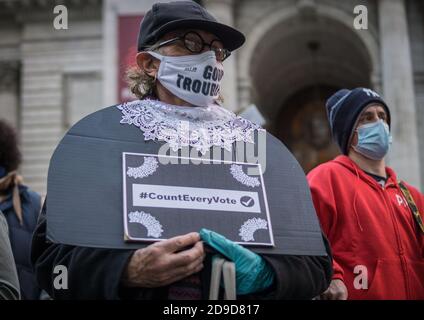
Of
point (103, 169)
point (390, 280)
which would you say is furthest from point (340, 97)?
point (103, 169)

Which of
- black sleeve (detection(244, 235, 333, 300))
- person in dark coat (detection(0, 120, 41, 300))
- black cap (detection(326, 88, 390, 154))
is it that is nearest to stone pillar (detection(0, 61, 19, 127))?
person in dark coat (detection(0, 120, 41, 300))

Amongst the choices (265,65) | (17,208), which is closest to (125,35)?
(265,65)

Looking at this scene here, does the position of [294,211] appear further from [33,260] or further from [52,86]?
[52,86]

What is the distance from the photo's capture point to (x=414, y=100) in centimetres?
1677

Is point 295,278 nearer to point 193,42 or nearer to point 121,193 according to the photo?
point 121,193

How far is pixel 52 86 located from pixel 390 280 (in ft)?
52.7

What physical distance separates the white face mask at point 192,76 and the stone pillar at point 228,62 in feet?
40.8

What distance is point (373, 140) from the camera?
4383 millimetres

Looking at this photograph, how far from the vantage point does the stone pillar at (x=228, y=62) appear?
15492 mm

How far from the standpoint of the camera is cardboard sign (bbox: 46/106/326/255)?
2.20 metres

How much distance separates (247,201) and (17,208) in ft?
8.66

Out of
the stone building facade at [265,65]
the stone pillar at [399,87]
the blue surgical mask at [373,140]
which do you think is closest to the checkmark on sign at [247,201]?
the blue surgical mask at [373,140]

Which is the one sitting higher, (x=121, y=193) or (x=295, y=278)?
(x=121, y=193)

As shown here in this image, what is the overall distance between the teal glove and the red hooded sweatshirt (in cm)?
142
